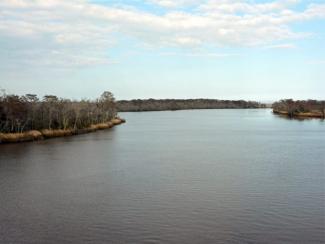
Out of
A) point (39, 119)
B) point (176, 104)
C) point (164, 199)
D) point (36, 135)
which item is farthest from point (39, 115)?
point (176, 104)

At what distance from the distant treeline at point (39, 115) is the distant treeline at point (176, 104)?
8624 centimetres

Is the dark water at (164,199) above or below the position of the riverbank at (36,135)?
below

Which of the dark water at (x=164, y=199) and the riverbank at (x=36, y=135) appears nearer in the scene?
the dark water at (x=164, y=199)

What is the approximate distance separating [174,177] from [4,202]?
6.75 m

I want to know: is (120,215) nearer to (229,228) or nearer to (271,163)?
(229,228)

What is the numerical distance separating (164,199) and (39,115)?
29.4m

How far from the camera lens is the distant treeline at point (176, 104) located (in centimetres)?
15048

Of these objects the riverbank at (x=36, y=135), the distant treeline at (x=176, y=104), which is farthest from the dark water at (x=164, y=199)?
the distant treeline at (x=176, y=104)

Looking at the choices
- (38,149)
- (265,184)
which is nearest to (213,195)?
(265,184)

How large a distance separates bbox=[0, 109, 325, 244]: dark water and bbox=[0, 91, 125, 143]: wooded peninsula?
39.9 ft

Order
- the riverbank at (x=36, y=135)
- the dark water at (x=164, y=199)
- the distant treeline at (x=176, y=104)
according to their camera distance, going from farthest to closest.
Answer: the distant treeline at (x=176, y=104), the riverbank at (x=36, y=135), the dark water at (x=164, y=199)

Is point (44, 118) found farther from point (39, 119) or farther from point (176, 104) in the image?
point (176, 104)

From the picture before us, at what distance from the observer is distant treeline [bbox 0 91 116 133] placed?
35.1 metres

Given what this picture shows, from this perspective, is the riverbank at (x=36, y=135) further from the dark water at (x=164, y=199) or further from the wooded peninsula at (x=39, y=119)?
the dark water at (x=164, y=199)
